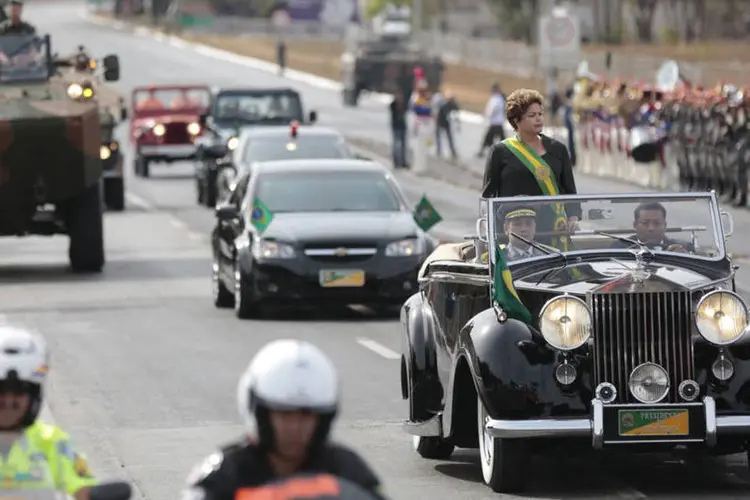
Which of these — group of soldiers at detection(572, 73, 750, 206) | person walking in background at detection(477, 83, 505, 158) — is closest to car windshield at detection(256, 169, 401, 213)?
group of soldiers at detection(572, 73, 750, 206)

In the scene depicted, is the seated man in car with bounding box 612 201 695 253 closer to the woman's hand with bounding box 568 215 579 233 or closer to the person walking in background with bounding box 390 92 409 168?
the woman's hand with bounding box 568 215 579 233

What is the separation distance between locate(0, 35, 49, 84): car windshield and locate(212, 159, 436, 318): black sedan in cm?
562

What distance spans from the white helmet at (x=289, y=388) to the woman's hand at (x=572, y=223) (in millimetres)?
6086

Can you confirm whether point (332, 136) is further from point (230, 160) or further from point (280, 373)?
Result: point (280, 373)

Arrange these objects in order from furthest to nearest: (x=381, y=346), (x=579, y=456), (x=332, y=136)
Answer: (x=332, y=136) → (x=381, y=346) → (x=579, y=456)

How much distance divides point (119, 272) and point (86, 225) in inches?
33.1

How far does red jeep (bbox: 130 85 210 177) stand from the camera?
44156 millimetres

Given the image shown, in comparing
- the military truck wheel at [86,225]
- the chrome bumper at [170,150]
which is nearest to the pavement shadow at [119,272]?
the military truck wheel at [86,225]

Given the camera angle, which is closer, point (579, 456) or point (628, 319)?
point (628, 319)

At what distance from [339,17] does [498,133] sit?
327 feet

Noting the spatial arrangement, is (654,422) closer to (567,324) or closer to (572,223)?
(567,324)

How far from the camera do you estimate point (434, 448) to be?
457 inches

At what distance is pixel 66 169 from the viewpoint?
917 inches

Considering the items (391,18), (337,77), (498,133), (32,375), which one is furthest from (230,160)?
(337,77)
